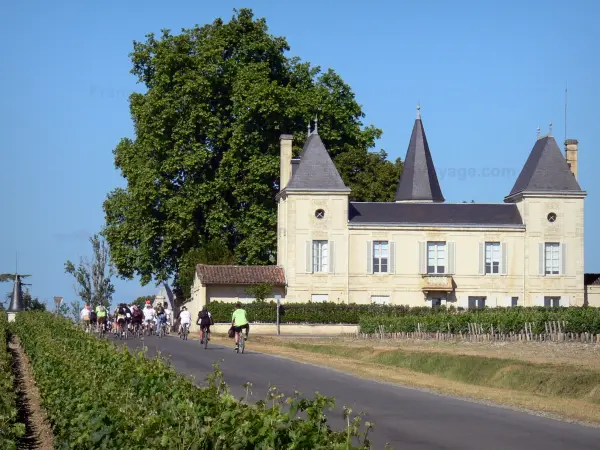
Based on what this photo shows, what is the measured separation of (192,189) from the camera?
65875mm

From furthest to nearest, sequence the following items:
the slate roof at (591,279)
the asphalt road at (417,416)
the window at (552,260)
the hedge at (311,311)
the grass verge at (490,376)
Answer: the slate roof at (591,279)
the window at (552,260)
the hedge at (311,311)
the grass verge at (490,376)
the asphalt road at (417,416)

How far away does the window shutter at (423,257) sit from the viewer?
6512cm

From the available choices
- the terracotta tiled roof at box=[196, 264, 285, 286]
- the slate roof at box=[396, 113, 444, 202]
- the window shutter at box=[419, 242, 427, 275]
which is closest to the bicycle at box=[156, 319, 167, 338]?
the terracotta tiled roof at box=[196, 264, 285, 286]

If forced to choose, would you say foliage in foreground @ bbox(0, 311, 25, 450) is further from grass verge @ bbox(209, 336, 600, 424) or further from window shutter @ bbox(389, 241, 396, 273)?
window shutter @ bbox(389, 241, 396, 273)

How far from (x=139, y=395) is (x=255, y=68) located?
172ft

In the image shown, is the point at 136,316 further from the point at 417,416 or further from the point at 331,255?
the point at 417,416

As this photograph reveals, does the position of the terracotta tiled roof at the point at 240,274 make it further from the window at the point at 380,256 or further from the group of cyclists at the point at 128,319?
the group of cyclists at the point at 128,319

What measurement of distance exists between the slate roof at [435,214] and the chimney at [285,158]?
4009 mm

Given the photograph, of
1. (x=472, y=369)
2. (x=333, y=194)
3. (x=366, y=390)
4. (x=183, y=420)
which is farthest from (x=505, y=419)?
(x=333, y=194)

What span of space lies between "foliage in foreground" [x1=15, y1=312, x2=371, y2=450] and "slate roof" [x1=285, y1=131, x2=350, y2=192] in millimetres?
→ 42821

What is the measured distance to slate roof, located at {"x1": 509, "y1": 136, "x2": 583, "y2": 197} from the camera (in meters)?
65.6

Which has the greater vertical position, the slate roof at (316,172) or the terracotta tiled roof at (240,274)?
the slate roof at (316,172)

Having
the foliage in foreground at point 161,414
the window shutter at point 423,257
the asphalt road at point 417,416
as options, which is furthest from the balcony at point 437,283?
the foliage in foreground at point 161,414

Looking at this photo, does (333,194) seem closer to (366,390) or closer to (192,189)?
(192,189)
